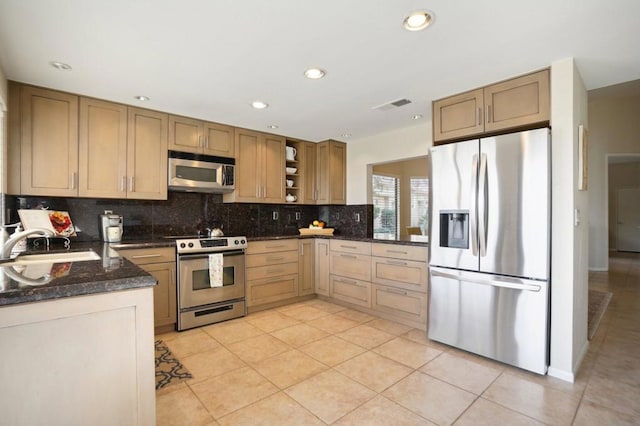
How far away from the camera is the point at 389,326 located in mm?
3375

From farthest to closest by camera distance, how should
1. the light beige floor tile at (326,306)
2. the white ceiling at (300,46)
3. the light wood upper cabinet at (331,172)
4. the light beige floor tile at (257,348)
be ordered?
the light wood upper cabinet at (331,172), the light beige floor tile at (326,306), the light beige floor tile at (257,348), the white ceiling at (300,46)

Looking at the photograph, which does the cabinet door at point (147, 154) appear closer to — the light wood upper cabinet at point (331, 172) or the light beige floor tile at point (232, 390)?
the light beige floor tile at point (232, 390)

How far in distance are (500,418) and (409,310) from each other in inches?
58.7

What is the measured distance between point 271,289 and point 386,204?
2.89m

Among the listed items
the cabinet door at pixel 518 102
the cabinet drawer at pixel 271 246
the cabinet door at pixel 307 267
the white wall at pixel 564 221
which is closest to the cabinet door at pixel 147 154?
the cabinet drawer at pixel 271 246

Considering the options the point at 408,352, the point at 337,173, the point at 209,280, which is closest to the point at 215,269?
the point at 209,280

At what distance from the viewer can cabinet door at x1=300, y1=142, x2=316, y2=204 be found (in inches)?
185

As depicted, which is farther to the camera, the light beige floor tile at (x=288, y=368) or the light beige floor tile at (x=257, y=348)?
the light beige floor tile at (x=257, y=348)

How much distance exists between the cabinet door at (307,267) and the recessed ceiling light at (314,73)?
2.28 metres

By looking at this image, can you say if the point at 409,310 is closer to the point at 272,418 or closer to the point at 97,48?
the point at 272,418

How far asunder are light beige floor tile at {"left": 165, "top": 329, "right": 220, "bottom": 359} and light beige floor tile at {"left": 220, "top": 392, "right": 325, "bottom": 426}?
1004 mm

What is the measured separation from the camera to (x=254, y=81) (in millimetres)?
2635

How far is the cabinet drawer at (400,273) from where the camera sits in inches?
127

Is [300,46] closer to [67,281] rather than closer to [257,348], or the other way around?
[67,281]
